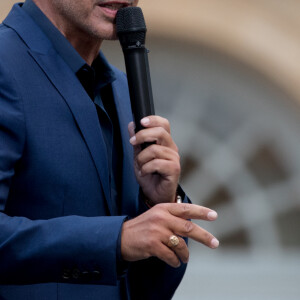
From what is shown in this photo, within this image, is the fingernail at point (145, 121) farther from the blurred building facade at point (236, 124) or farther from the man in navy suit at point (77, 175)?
the blurred building facade at point (236, 124)

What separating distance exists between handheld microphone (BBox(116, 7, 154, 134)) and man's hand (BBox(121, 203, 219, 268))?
188 mm

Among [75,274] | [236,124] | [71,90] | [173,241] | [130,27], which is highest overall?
[130,27]

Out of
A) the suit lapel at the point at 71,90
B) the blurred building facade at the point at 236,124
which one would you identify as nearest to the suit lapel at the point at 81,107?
the suit lapel at the point at 71,90

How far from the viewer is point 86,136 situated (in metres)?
1.72

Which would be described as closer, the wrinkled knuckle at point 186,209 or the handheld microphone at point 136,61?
the wrinkled knuckle at point 186,209

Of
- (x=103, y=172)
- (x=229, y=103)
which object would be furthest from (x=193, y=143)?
(x=103, y=172)

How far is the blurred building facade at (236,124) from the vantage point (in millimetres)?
5191

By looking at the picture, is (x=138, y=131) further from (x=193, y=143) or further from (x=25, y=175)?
(x=193, y=143)

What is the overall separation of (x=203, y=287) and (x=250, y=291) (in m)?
0.31

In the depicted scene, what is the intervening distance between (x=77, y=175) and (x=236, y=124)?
395 centimetres

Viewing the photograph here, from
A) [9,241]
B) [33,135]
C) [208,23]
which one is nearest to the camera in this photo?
[9,241]

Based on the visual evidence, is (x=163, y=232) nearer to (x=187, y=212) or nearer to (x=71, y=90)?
(x=187, y=212)

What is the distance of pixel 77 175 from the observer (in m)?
1.69

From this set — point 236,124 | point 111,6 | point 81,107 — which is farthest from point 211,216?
point 236,124
